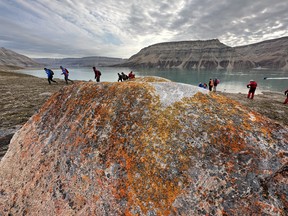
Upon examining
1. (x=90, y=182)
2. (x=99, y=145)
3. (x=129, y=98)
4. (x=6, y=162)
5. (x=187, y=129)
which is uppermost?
(x=129, y=98)

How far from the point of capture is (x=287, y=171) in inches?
95.6

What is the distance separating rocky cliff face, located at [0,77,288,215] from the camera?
2.42 meters

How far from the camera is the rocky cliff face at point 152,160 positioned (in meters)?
2.42

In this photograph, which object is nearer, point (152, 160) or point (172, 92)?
point (152, 160)

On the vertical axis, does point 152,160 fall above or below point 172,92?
below

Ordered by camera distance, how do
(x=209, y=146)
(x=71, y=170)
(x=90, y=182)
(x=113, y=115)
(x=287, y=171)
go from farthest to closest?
1. (x=113, y=115)
2. (x=71, y=170)
3. (x=90, y=182)
4. (x=209, y=146)
5. (x=287, y=171)

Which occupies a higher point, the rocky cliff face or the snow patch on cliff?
the snow patch on cliff

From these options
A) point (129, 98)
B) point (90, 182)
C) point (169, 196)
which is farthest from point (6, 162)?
point (169, 196)

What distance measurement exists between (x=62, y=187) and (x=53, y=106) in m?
2.58

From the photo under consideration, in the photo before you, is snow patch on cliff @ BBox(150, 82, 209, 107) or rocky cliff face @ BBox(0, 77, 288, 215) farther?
snow patch on cliff @ BBox(150, 82, 209, 107)

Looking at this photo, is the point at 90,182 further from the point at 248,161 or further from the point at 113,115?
the point at 248,161

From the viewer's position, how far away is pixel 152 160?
2801 mm

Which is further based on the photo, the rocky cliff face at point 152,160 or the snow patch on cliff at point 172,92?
the snow patch on cliff at point 172,92

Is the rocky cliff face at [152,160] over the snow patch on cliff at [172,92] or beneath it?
beneath
